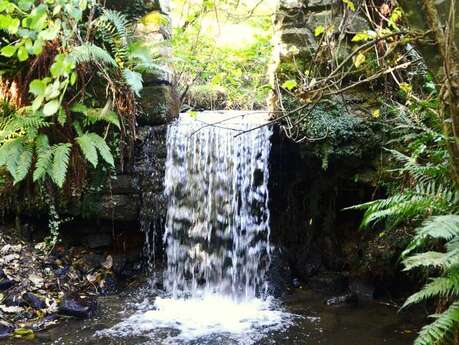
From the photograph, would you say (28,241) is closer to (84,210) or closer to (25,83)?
(84,210)

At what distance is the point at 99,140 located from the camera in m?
5.47

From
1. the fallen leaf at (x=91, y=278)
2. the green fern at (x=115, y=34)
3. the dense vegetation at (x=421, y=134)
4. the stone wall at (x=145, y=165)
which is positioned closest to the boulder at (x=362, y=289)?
the dense vegetation at (x=421, y=134)

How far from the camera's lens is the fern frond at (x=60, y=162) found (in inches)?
199

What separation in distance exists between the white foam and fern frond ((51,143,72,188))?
1.76m

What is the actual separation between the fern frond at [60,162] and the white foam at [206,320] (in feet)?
5.76

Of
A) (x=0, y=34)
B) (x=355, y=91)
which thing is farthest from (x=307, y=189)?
(x=0, y=34)

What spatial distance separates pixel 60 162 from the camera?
5.17 m

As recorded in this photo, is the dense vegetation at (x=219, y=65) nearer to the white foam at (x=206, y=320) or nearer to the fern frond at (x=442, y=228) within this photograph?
the white foam at (x=206, y=320)

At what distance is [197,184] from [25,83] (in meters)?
2.59

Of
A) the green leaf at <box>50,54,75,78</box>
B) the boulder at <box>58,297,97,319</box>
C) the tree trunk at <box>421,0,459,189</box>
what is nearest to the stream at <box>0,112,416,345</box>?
the boulder at <box>58,297,97,319</box>

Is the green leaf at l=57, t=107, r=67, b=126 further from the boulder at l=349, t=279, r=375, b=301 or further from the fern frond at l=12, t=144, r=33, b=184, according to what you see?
the boulder at l=349, t=279, r=375, b=301

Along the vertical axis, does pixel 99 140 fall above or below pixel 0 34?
below

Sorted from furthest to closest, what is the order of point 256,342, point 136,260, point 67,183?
point 136,260 < point 67,183 < point 256,342

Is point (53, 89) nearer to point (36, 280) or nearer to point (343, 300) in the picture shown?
point (36, 280)
